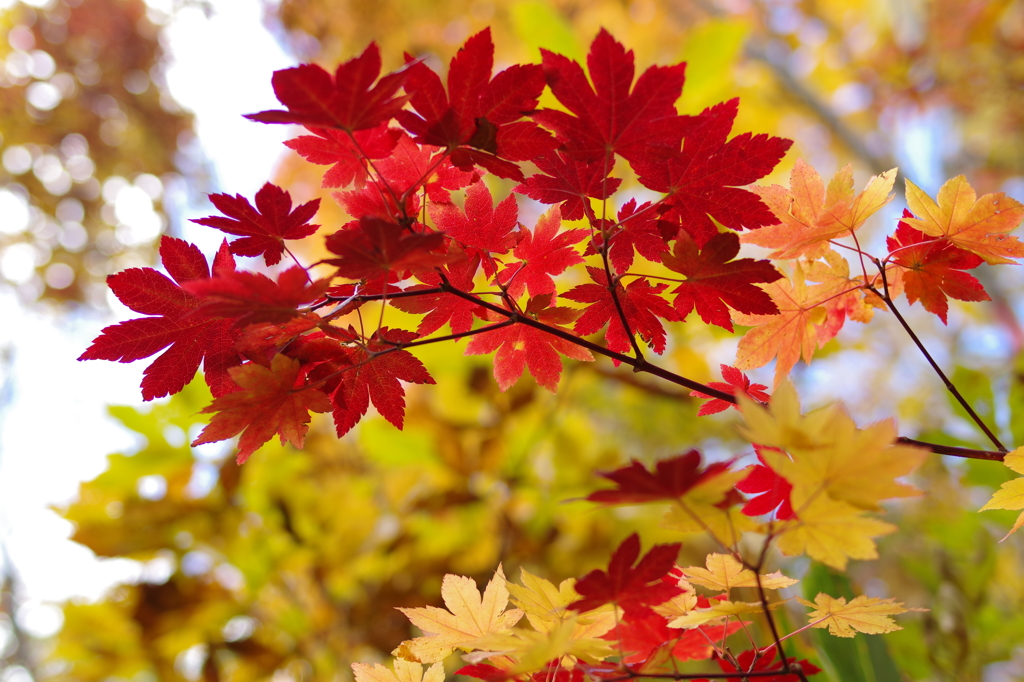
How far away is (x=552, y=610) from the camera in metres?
0.46

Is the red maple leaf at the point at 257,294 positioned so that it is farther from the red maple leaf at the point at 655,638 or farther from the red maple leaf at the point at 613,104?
the red maple leaf at the point at 655,638

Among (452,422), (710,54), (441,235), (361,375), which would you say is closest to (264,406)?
(361,375)

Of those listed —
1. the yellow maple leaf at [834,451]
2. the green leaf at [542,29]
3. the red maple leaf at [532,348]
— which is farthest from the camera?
the green leaf at [542,29]

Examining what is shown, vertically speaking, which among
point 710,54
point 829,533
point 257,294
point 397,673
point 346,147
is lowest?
point 397,673

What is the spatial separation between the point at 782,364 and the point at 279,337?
467mm

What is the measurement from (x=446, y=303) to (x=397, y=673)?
318 millimetres

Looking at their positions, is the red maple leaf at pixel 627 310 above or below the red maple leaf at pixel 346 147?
below

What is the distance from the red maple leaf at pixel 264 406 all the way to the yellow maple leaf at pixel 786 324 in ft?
1.28

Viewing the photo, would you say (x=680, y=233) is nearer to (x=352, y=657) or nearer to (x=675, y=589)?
(x=675, y=589)

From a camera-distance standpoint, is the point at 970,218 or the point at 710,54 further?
the point at 710,54

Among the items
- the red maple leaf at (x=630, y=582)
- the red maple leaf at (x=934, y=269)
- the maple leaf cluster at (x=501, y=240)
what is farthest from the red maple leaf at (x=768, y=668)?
the red maple leaf at (x=934, y=269)

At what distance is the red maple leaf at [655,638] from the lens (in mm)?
428

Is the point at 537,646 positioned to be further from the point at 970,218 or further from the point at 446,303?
the point at 970,218

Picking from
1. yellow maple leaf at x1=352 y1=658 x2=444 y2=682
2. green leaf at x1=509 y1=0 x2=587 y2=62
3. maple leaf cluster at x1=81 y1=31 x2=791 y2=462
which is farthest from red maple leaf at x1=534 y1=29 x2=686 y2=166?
green leaf at x1=509 y1=0 x2=587 y2=62
